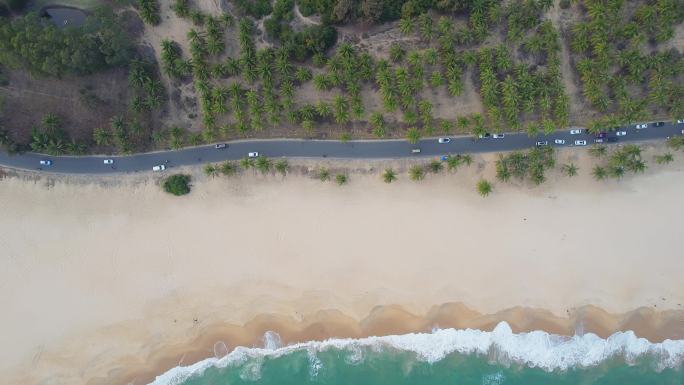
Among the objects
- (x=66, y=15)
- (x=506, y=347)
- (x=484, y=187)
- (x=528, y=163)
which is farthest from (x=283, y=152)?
(x=506, y=347)

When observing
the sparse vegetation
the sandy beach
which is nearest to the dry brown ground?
the sandy beach

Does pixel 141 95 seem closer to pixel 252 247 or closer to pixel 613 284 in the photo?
pixel 252 247

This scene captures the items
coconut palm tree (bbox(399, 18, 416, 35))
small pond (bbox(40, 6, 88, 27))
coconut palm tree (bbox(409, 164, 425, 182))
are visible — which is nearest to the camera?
coconut palm tree (bbox(399, 18, 416, 35))

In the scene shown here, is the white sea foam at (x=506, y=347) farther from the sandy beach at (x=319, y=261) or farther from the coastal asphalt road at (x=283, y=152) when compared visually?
the coastal asphalt road at (x=283, y=152)

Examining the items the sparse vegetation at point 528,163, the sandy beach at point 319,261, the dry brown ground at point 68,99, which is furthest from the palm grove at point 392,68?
the sandy beach at point 319,261

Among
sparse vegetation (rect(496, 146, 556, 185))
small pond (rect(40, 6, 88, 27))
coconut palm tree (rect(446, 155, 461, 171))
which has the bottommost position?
sparse vegetation (rect(496, 146, 556, 185))

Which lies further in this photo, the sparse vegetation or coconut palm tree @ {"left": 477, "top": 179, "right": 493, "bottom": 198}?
the sparse vegetation

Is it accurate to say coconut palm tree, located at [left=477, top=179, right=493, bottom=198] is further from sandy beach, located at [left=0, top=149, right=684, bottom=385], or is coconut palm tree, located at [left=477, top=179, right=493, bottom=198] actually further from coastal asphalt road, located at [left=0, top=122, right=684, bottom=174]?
coastal asphalt road, located at [left=0, top=122, right=684, bottom=174]
